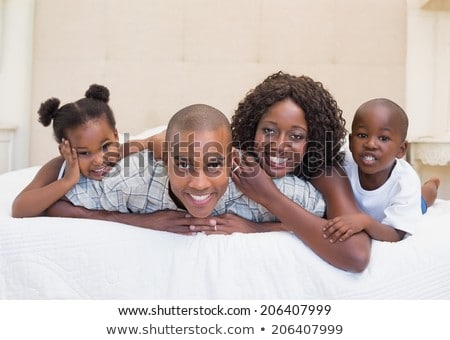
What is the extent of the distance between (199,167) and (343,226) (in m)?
0.26

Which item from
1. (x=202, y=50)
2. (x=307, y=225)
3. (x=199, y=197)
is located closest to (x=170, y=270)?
(x=199, y=197)

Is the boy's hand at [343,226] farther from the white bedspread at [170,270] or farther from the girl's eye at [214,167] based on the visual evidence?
the girl's eye at [214,167]

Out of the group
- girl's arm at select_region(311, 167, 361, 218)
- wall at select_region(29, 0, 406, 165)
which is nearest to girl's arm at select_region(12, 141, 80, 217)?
girl's arm at select_region(311, 167, 361, 218)

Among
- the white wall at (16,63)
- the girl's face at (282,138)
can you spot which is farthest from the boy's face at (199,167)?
the white wall at (16,63)

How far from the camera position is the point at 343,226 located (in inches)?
30.0

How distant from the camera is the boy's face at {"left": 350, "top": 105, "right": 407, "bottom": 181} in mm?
989

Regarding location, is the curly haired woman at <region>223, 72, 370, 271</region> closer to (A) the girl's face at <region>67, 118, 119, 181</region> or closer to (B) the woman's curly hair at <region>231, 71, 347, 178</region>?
(B) the woman's curly hair at <region>231, 71, 347, 178</region>

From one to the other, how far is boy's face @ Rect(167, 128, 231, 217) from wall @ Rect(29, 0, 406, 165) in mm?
1032

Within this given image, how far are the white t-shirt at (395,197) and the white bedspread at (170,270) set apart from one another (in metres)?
0.13

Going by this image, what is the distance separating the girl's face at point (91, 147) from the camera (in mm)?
900

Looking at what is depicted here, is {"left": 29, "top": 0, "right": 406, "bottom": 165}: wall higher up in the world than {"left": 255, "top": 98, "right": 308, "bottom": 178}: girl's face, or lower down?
higher up

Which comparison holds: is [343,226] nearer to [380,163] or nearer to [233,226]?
[233,226]
